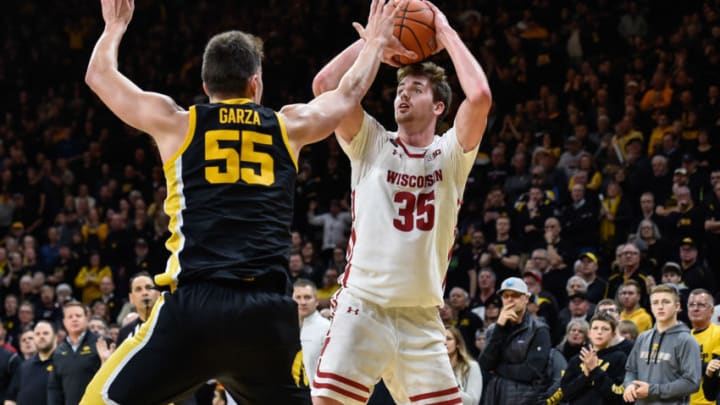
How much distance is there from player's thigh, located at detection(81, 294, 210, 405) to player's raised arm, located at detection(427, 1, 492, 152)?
2513 millimetres

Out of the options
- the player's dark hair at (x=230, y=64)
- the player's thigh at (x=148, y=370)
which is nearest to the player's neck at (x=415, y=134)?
the player's dark hair at (x=230, y=64)

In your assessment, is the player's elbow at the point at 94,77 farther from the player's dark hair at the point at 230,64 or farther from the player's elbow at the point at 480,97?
the player's elbow at the point at 480,97

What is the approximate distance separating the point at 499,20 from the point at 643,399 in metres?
10.6

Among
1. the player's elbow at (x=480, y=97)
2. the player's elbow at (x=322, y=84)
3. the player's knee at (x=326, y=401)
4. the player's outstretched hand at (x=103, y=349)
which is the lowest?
the player's outstretched hand at (x=103, y=349)

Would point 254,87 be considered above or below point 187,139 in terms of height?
above

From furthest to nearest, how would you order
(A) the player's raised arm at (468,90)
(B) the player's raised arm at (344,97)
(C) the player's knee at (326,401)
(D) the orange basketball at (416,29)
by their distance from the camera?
1. (D) the orange basketball at (416,29)
2. (A) the player's raised arm at (468,90)
3. (C) the player's knee at (326,401)
4. (B) the player's raised arm at (344,97)

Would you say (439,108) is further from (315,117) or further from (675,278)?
(675,278)

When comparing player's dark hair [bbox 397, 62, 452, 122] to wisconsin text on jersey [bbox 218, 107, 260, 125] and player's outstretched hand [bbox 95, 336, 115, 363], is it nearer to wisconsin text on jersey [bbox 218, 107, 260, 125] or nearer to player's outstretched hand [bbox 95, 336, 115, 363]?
wisconsin text on jersey [bbox 218, 107, 260, 125]

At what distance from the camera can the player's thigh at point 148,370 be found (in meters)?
4.60

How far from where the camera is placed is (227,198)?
4.87 m

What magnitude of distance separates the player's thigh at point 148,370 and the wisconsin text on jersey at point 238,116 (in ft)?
2.97

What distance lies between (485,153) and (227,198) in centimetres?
1277

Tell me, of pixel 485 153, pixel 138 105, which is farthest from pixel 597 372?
pixel 485 153

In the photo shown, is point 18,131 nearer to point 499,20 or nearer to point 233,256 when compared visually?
point 499,20
